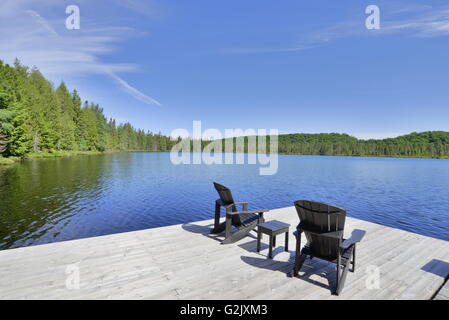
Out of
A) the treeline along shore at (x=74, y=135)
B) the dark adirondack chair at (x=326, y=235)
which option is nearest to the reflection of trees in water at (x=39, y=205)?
the dark adirondack chair at (x=326, y=235)

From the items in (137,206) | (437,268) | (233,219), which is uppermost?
(233,219)

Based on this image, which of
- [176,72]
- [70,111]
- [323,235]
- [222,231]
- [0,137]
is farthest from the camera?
[70,111]

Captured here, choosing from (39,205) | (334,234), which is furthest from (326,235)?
(39,205)

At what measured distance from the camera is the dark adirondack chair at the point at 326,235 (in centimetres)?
300

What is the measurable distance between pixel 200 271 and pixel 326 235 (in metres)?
2.10

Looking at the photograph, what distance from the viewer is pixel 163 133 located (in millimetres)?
115438

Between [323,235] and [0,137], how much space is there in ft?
126

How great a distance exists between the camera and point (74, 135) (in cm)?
5328

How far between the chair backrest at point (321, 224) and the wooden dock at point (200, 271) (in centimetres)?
53

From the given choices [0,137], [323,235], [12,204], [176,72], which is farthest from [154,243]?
[176,72]

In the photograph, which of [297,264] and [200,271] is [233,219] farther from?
[297,264]

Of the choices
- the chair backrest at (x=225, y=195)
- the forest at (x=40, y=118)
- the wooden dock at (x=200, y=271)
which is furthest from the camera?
the forest at (x=40, y=118)

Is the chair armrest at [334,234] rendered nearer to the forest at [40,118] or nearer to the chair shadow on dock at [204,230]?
the chair shadow on dock at [204,230]
